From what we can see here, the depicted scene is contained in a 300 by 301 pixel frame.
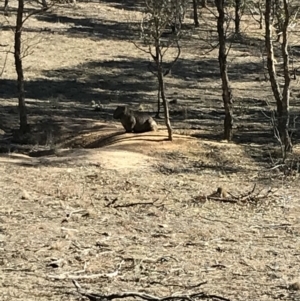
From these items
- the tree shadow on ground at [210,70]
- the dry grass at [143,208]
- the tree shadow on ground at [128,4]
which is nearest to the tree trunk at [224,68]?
the dry grass at [143,208]

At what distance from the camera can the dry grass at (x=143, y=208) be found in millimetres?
6387

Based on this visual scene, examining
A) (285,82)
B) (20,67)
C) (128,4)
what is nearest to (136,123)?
(20,67)

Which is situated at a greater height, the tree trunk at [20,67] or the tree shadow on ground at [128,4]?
the tree shadow on ground at [128,4]

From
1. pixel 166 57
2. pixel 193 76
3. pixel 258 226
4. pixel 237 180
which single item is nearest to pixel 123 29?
pixel 166 57

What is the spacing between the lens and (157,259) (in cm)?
687

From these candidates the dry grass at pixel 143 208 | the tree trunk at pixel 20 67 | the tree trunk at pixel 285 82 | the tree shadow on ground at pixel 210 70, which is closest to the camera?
the dry grass at pixel 143 208

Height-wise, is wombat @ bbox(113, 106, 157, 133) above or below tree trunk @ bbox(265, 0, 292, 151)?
below

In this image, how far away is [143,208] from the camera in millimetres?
8930

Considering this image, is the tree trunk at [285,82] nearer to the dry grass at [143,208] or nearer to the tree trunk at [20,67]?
the dry grass at [143,208]

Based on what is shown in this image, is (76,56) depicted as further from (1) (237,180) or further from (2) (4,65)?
(1) (237,180)

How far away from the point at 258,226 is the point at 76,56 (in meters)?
18.6

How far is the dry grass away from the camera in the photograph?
639cm

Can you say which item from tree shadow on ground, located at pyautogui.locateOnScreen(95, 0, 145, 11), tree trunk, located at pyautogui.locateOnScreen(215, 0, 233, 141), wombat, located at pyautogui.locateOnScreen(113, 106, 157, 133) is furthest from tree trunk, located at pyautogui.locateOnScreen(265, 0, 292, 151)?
tree shadow on ground, located at pyautogui.locateOnScreen(95, 0, 145, 11)

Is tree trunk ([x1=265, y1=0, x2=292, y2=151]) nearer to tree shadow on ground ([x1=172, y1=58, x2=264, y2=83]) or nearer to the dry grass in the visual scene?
the dry grass
